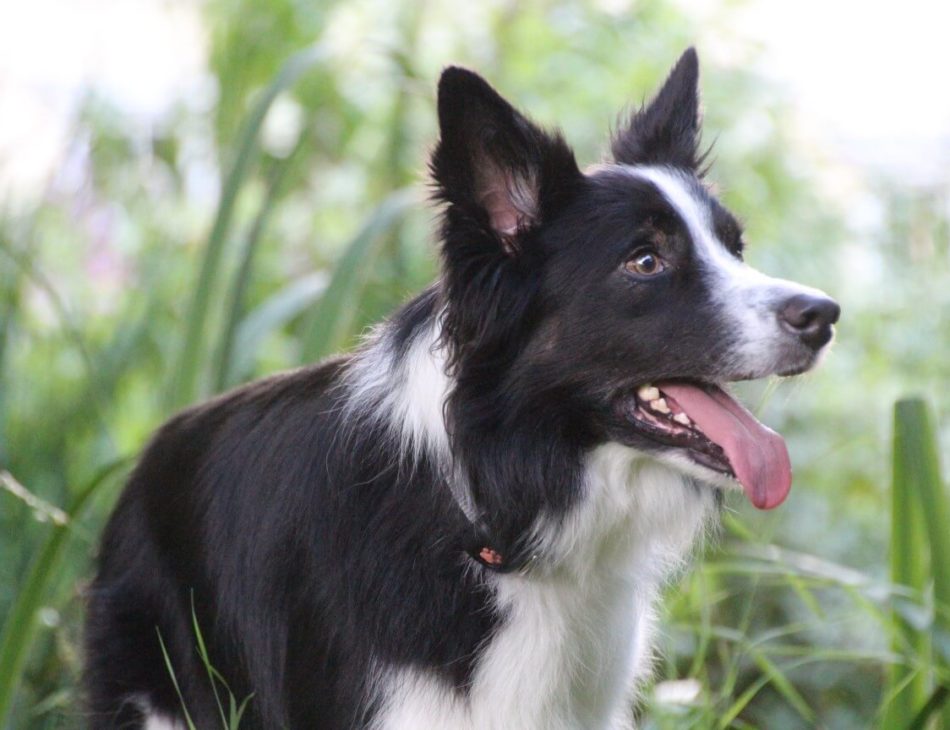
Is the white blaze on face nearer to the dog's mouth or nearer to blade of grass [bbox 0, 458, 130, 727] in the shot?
the dog's mouth

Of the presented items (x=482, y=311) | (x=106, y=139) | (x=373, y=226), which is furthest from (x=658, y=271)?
(x=106, y=139)

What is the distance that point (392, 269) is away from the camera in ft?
17.0

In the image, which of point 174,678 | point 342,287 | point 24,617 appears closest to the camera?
point 174,678

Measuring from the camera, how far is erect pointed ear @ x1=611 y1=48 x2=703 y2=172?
3.01 m

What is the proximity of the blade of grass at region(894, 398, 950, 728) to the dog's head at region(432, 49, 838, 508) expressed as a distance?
0.50 m

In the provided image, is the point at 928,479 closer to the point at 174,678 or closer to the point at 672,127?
the point at 672,127

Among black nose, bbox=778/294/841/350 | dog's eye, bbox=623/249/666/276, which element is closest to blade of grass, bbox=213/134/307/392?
dog's eye, bbox=623/249/666/276

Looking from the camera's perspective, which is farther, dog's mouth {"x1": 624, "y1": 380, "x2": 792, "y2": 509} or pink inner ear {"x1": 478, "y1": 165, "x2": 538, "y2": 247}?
pink inner ear {"x1": 478, "y1": 165, "x2": 538, "y2": 247}

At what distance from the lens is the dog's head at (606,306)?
2438 millimetres

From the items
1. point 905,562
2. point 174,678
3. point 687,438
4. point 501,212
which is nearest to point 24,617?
point 174,678

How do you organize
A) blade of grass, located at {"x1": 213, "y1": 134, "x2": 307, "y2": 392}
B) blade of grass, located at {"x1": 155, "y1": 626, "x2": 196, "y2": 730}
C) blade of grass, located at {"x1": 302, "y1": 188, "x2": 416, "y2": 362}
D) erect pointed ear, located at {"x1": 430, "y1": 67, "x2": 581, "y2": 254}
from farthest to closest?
1. blade of grass, located at {"x1": 213, "y1": 134, "x2": 307, "y2": 392}
2. blade of grass, located at {"x1": 302, "y1": 188, "x2": 416, "y2": 362}
3. blade of grass, located at {"x1": 155, "y1": 626, "x2": 196, "y2": 730}
4. erect pointed ear, located at {"x1": 430, "y1": 67, "x2": 581, "y2": 254}

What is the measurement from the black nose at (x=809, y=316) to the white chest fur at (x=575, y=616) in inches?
16.9

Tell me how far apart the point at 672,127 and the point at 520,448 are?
3.26 feet

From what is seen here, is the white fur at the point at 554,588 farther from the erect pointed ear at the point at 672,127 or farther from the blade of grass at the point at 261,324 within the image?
the blade of grass at the point at 261,324
